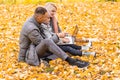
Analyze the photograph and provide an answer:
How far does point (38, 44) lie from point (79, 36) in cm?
353

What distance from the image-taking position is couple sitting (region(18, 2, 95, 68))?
7094mm

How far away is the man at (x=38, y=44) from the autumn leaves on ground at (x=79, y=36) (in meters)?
0.15

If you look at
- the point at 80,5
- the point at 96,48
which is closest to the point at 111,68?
the point at 96,48

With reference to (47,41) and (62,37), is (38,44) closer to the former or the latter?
(47,41)

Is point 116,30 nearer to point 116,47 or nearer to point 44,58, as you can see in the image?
point 116,47

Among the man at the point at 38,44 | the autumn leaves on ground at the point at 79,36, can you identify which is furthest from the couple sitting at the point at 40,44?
the autumn leaves on ground at the point at 79,36

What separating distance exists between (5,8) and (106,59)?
332 inches

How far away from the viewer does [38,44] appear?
7.34m

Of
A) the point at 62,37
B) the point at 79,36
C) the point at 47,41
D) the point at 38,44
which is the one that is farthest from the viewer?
the point at 79,36

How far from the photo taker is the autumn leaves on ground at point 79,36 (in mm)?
6836

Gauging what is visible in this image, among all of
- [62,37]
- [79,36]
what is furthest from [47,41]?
[79,36]

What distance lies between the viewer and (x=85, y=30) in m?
11.7

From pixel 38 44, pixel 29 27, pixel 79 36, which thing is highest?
pixel 29 27

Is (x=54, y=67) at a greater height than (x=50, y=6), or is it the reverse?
(x=50, y=6)
